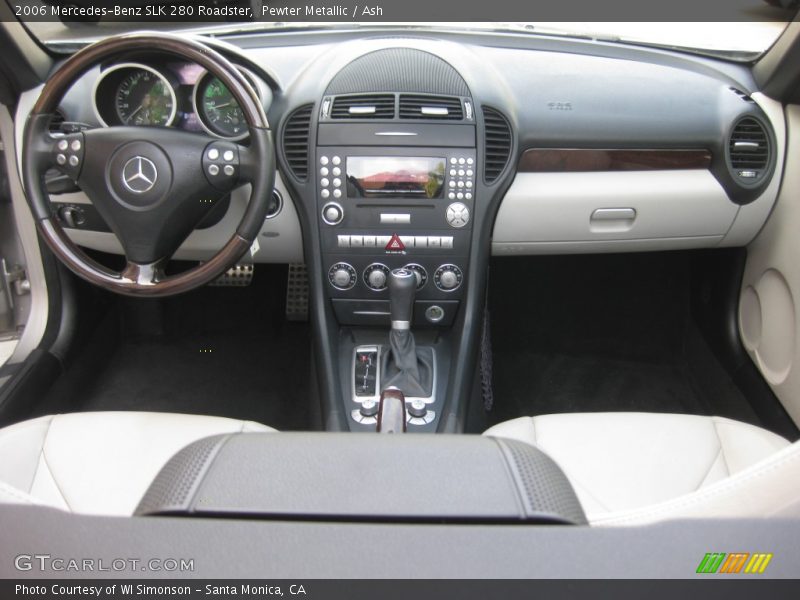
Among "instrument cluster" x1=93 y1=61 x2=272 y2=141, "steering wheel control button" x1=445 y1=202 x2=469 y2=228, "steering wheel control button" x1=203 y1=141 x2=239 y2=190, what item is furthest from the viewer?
"steering wheel control button" x1=445 y1=202 x2=469 y2=228

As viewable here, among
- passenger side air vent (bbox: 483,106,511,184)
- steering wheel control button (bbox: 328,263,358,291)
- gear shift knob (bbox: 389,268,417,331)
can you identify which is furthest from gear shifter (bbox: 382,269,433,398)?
passenger side air vent (bbox: 483,106,511,184)

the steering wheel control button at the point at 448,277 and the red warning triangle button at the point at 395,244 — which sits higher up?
the red warning triangle button at the point at 395,244

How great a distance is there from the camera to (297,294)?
8.81 feet

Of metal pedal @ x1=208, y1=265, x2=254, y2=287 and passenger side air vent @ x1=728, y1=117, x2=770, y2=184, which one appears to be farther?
metal pedal @ x1=208, y1=265, x2=254, y2=287

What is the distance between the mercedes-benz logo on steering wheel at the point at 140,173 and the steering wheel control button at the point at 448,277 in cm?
81

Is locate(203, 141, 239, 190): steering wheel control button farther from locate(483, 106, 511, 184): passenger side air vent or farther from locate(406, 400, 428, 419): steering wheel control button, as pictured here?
locate(406, 400, 428, 419): steering wheel control button

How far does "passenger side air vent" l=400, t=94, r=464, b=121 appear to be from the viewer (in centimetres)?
183

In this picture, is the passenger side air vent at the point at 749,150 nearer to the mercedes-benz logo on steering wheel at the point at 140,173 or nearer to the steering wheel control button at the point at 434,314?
the steering wheel control button at the point at 434,314

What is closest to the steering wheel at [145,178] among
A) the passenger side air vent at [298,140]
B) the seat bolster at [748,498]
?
the passenger side air vent at [298,140]

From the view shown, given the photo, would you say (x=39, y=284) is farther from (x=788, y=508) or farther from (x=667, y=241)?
(x=788, y=508)

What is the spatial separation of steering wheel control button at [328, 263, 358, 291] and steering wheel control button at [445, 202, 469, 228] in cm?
32

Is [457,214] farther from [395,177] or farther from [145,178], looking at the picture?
[145,178]

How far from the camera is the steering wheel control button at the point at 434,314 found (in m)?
2.03

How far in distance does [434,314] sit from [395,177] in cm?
44
